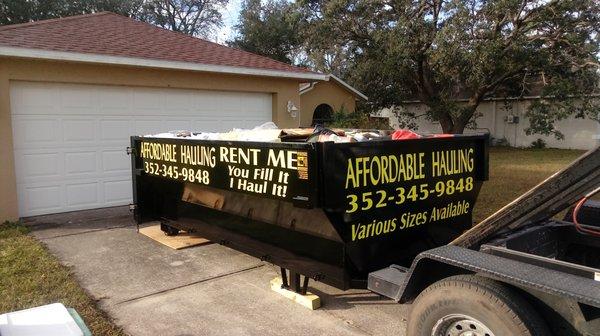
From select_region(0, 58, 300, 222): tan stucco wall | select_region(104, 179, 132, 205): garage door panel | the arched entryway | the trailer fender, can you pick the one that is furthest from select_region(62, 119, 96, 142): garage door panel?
the arched entryway

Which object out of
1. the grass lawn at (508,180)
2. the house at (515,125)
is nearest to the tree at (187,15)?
the house at (515,125)

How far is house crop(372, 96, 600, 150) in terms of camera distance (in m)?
22.8

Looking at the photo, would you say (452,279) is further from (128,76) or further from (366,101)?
(366,101)

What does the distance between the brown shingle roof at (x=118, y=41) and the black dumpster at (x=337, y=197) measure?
4.11m

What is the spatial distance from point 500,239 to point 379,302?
5.17 ft

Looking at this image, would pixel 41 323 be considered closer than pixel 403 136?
Yes

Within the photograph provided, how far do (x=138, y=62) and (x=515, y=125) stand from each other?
73.6 ft

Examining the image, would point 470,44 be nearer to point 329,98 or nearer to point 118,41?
point 329,98

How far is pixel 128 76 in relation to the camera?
8.46 meters

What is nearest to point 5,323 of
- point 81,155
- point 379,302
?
point 379,302

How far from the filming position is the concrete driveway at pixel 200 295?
3.80m

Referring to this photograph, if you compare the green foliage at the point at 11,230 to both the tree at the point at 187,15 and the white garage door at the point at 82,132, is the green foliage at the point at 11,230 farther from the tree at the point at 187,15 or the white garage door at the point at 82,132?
the tree at the point at 187,15

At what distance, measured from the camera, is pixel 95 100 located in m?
8.21

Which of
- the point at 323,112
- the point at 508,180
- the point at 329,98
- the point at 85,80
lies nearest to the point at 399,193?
the point at 85,80
